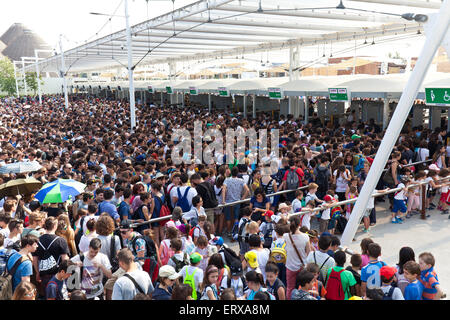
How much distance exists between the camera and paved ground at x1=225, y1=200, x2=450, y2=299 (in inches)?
257

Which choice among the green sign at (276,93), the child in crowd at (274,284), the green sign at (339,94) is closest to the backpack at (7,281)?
the child in crowd at (274,284)

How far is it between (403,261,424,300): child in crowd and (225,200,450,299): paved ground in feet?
7.31

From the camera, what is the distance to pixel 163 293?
3893 millimetres

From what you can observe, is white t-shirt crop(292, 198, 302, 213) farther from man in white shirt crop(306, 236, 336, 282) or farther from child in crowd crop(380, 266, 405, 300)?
child in crowd crop(380, 266, 405, 300)

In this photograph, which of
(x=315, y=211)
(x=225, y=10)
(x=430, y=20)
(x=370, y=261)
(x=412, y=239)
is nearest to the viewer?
(x=370, y=261)

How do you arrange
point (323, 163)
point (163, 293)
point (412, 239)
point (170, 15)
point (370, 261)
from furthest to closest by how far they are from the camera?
point (170, 15) < point (323, 163) < point (412, 239) < point (370, 261) < point (163, 293)

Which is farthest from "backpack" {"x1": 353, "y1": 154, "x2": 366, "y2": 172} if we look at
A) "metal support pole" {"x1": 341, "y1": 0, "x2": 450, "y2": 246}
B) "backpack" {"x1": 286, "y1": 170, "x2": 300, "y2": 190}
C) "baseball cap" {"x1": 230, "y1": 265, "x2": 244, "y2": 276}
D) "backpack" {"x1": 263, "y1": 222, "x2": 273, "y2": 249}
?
"baseball cap" {"x1": 230, "y1": 265, "x2": 244, "y2": 276}

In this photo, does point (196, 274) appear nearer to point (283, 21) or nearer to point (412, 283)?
point (412, 283)

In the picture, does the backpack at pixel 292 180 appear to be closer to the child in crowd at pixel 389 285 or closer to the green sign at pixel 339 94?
the child in crowd at pixel 389 285

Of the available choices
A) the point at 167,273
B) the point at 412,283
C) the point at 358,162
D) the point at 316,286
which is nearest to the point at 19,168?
the point at 167,273

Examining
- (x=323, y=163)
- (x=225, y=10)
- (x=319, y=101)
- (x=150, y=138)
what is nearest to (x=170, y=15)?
(x=225, y=10)

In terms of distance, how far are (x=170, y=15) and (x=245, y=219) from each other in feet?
38.7

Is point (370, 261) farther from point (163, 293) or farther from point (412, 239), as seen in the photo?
point (412, 239)

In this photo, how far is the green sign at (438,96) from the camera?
36.1ft
